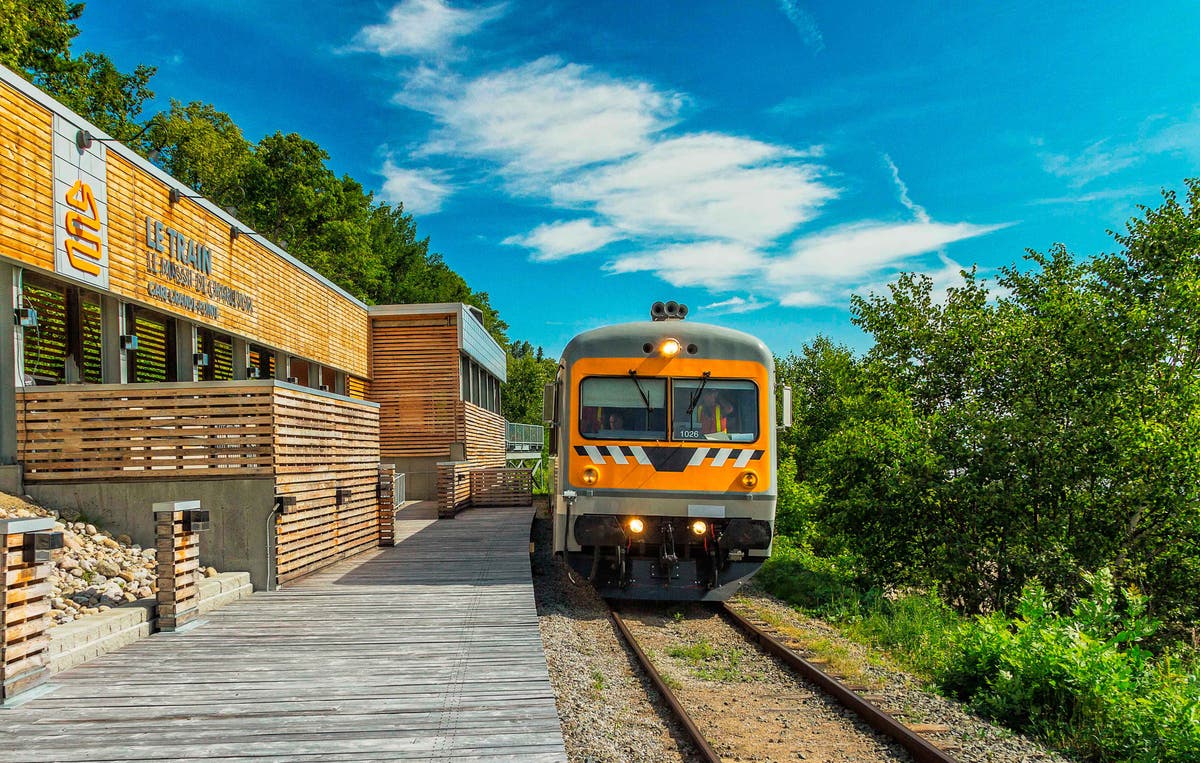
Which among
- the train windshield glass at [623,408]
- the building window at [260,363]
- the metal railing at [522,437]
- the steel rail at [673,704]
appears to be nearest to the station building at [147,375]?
the building window at [260,363]

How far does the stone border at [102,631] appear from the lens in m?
5.34

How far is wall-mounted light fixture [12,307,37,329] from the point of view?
29.1ft

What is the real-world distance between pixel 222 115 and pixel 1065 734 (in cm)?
4395

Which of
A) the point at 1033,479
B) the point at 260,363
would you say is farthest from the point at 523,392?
the point at 1033,479

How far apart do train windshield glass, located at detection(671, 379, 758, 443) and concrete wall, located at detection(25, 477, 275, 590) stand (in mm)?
4598

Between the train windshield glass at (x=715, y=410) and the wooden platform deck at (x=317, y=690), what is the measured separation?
2626 millimetres

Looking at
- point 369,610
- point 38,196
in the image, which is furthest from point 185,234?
point 369,610

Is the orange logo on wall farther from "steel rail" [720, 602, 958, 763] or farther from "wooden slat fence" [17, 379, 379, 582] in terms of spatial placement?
"steel rail" [720, 602, 958, 763]

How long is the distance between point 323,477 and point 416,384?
12.8 metres

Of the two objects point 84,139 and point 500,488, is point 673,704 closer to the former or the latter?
point 84,139

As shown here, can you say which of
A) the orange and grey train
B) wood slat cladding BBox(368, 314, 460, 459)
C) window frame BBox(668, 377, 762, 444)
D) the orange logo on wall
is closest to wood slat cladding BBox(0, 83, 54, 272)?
the orange logo on wall

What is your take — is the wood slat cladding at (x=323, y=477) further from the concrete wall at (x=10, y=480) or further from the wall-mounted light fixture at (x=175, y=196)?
the wall-mounted light fixture at (x=175, y=196)

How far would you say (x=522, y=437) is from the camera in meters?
38.8

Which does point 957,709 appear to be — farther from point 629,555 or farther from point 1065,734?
point 629,555
